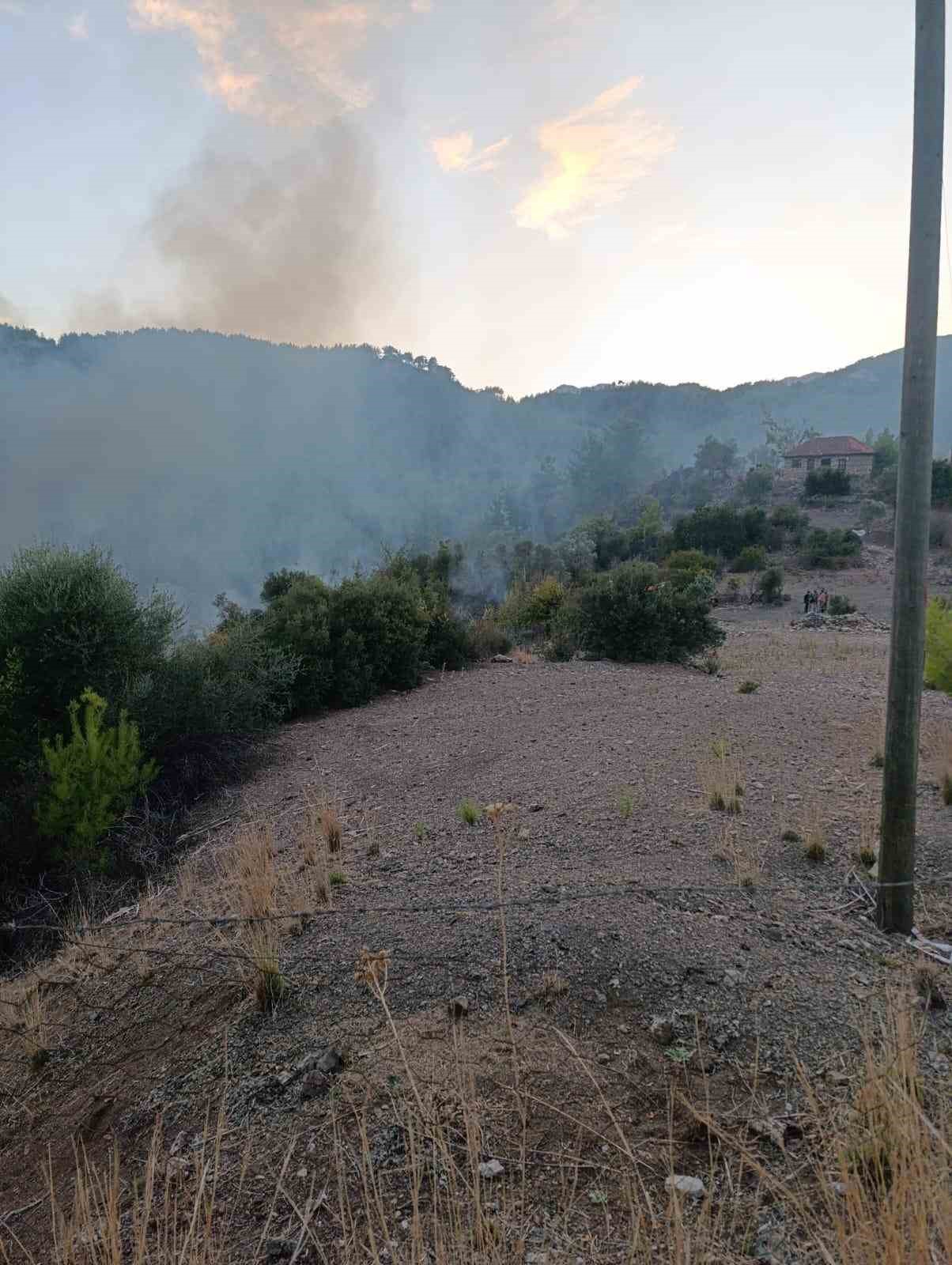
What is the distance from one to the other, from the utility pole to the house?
52.9 metres

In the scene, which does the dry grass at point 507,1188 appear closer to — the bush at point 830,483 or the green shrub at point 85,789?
the green shrub at point 85,789

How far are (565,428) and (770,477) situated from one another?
6226 cm

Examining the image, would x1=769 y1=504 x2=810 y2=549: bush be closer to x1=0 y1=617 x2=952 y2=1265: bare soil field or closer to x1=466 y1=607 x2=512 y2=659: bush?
x1=466 y1=607 x2=512 y2=659: bush

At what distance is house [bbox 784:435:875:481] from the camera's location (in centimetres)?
5509

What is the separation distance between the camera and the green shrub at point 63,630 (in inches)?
317

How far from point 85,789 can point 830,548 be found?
3702 centimetres

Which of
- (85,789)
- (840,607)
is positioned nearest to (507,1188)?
(85,789)

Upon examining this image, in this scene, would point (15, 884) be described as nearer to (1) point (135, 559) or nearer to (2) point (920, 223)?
(2) point (920, 223)

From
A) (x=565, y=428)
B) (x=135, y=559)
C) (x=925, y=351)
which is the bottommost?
(x=135, y=559)

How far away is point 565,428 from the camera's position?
114312mm

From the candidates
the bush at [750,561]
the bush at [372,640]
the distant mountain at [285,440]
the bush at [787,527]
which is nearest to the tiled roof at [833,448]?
the bush at [787,527]

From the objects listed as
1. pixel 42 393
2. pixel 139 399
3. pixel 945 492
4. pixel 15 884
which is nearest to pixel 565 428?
pixel 139 399

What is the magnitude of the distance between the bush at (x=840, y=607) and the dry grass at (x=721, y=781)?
20.6m

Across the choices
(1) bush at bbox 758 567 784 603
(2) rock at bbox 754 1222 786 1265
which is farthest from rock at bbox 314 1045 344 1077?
(1) bush at bbox 758 567 784 603
